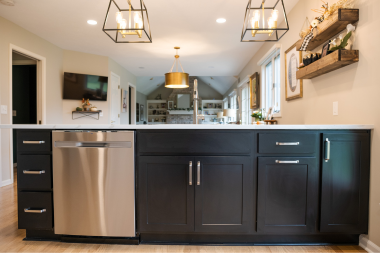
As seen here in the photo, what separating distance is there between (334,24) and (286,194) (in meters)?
1.37

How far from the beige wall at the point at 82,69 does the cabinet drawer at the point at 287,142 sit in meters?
4.62

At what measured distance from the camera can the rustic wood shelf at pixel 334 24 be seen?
1.75 meters

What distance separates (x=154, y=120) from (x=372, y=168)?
1173cm

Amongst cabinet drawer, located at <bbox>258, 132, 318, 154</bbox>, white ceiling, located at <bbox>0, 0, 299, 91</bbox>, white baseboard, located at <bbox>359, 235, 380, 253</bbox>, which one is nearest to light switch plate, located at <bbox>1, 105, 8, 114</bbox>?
white ceiling, located at <bbox>0, 0, 299, 91</bbox>

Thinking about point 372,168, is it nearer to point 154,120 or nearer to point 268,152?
point 268,152

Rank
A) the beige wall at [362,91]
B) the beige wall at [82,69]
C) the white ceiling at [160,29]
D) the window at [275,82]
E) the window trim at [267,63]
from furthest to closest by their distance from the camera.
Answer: the beige wall at [82,69]
the window at [275,82]
the window trim at [267,63]
the white ceiling at [160,29]
the beige wall at [362,91]

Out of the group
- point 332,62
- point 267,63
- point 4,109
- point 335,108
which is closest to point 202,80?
point 267,63

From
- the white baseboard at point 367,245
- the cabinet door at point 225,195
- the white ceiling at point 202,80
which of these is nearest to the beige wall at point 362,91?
the white baseboard at point 367,245

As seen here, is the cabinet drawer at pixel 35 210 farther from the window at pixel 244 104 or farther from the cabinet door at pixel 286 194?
the window at pixel 244 104

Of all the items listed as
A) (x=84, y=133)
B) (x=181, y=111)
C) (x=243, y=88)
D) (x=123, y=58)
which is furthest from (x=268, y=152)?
(x=181, y=111)

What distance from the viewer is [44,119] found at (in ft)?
14.4

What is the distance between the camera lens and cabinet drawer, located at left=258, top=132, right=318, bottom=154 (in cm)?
165

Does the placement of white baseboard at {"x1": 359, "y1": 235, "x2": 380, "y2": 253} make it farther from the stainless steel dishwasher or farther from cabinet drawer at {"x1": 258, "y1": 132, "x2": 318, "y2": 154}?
the stainless steel dishwasher

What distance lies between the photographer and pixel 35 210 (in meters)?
1.71
